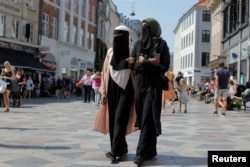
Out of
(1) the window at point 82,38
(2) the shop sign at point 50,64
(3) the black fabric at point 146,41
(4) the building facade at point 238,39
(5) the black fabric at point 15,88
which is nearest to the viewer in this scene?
(3) the black fabric at point 146,41

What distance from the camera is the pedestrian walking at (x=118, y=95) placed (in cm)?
655

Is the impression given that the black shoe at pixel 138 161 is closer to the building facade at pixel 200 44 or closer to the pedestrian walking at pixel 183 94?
the pedestrian walking at pixel 183 94

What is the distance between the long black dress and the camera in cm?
628

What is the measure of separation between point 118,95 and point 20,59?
80.7 feet

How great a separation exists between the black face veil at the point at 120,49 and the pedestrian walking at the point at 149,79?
19 cm

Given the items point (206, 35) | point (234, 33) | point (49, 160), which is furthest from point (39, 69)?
point (206, 35)

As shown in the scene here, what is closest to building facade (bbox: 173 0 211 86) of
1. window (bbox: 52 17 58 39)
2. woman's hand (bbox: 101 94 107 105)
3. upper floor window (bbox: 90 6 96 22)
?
upper floor window (bbox: 90 6 96 22)

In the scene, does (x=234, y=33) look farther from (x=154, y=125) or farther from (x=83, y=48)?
(x=154, y=125)

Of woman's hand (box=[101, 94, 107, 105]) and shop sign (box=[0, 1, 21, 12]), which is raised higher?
shop sign (box=[0, 1, 21, 12])

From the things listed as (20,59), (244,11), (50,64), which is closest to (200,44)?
(50,64)

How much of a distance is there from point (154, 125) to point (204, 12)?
73373 millimetres

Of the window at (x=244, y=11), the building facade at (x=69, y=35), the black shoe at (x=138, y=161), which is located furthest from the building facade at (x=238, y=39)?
the black shoe at (x=138, y=161)

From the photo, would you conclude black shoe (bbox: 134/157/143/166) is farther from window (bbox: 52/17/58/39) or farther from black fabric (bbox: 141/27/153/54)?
window (bbox: 52/17/58/39)

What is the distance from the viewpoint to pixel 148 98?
6336 mm
